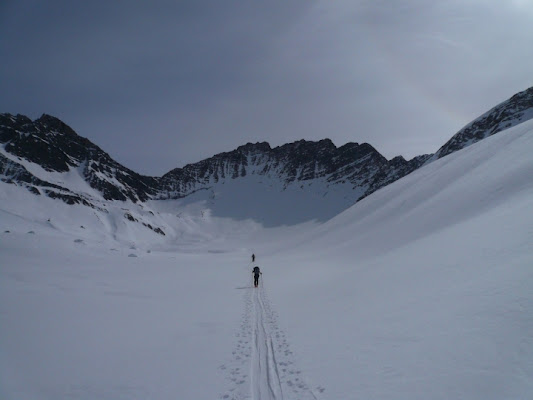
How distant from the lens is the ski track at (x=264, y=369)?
22.6ft

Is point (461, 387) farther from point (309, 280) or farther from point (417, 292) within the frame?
point (309, 280)

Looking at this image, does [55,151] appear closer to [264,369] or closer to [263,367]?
[263,367]

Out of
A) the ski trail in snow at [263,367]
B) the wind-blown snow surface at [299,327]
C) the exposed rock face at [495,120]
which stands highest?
the exposed rock face at [495,120]

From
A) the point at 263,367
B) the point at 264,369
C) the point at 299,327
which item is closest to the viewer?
the point at 264,369

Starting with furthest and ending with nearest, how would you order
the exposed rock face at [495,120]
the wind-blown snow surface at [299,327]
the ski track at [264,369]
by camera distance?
the exposed rock face at [495,120] → the ski track at [264,369] → the wind-blown snow surface at [299,327]

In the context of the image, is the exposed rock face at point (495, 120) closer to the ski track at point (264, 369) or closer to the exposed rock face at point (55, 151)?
the ski track at point (264, 369)

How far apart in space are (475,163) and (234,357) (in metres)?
36.2

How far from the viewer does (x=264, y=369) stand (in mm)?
8164

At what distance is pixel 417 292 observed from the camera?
38.9 ft

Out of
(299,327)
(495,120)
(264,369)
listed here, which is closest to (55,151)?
(299,327)

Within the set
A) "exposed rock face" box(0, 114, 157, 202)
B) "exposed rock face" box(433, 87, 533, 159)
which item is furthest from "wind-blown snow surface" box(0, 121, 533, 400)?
"exposed rock face" box(0, 114, 157, 202)

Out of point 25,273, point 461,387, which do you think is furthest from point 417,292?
point 25,273

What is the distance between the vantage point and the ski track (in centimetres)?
690

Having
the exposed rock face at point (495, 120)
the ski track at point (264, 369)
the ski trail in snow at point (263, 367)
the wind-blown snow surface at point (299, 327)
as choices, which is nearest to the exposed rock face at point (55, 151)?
the wind-blown snow surface at point (299, 327)
